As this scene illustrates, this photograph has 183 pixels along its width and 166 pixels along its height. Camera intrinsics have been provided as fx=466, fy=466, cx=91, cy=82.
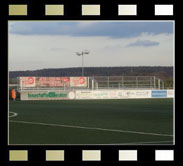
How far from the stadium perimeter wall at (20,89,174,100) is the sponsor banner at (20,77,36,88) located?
4.35 m

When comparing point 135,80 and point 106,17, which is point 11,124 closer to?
point 106,17

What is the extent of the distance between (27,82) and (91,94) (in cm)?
658

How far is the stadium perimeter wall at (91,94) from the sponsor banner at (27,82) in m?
4.35

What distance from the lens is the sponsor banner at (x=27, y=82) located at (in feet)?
138

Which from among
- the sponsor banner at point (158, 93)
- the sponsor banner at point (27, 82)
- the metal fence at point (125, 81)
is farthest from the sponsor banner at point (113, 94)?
the sponsor banner at point (27, 82)

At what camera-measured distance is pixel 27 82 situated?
42.8m

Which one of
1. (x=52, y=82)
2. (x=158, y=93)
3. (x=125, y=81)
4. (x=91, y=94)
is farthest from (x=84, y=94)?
(x=158, y=93)

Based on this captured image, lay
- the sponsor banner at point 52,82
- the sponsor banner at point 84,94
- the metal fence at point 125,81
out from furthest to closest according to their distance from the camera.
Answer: the sponsor banner at point 52,82
the metal fence at point 125,81
the sponsor banner at point 84,94

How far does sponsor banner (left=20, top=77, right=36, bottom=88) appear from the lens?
42.1 metres

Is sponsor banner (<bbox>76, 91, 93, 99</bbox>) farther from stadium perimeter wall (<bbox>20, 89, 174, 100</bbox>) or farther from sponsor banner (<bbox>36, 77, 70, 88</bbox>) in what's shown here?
sponsor banner (<bbox>36, 77, 70, 88</bbox>)

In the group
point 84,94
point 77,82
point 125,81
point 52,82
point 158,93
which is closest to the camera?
point 84,94

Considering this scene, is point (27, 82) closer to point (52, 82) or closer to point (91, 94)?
point (52, 82)

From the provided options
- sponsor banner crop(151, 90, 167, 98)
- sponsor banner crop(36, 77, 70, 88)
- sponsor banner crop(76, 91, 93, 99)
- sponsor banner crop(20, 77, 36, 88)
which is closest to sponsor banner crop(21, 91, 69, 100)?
sponsor banner crop(76, 91, 93, 99)

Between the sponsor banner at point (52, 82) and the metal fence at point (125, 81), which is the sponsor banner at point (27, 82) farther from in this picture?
the metal fence at point (125, 81)
